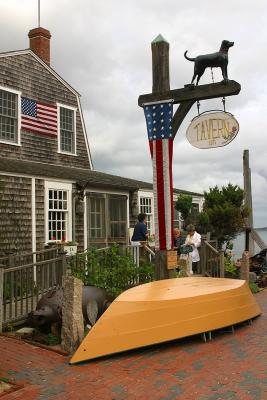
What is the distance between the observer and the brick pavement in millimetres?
5188

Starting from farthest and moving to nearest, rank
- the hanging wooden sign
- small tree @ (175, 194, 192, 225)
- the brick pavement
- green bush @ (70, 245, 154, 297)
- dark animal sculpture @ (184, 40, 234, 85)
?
small tree @ (175, 194, 192, 225) → green bush @ (70, 245, 154, 297) → dark animal sculpture @ (184, 40, 234, 85) → the hanging wooden sign → the brick pavement

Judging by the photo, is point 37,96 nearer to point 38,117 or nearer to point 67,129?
point 38,117

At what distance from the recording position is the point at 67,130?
1831cm

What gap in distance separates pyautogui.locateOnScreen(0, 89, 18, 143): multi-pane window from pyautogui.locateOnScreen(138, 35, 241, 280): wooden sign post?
8290 mm

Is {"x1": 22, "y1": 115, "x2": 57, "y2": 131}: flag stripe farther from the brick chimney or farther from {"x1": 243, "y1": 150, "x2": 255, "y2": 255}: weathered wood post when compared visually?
{"x1": 243, "y1": 150, "x2": 255, "y2": 255}: weathered wood post

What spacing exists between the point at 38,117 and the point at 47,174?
385cm

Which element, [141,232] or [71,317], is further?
[141,232]

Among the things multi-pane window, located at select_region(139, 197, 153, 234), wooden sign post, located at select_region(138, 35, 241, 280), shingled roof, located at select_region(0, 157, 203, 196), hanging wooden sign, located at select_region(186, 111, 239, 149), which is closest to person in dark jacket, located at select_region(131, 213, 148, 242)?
shingled roof, located at select_region(0, 157, 203, 196)

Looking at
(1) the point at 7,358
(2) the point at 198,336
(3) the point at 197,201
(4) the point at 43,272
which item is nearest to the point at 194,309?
(2) the point at 198,336

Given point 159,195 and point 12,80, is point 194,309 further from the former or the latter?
point 12,80

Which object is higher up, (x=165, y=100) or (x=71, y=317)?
(x=165, y=100)

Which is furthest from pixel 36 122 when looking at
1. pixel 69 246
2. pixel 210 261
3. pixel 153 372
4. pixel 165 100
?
pixel 153 372

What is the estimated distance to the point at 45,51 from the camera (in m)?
18.7

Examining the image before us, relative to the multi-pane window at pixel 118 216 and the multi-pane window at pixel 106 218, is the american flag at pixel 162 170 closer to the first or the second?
the multi-pane window at pixel 106 218
